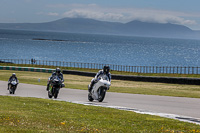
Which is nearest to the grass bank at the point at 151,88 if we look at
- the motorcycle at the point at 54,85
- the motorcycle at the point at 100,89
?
the motorcycle at the point at 54,85

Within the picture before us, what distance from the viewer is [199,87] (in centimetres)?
3428

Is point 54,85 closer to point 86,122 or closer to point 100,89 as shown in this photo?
point 100,89

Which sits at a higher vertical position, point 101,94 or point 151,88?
point 101,94

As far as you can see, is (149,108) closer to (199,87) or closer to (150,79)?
(199,87)

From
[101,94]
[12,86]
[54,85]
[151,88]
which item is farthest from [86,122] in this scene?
[151,88]

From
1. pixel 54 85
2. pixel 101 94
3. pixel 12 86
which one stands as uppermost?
pixel 54 85

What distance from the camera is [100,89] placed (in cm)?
2078

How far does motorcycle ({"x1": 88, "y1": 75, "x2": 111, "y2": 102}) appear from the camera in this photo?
1981cm

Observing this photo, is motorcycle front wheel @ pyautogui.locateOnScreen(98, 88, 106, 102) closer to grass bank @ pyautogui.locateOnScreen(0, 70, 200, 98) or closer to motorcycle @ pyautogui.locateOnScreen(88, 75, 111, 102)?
motorcycle @ pyautogui.locateOnScreen(88, 75, 111, 102)

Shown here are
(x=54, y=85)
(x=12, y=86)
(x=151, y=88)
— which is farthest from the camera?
(x=151, y=88)

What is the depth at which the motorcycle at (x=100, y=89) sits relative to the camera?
65.0 ft

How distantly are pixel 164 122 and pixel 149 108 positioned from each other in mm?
4798

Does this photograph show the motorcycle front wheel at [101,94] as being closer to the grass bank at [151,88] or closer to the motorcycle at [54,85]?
the motorcycle at [54,85]

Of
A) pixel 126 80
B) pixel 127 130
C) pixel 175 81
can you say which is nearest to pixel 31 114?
pixel 127 130
